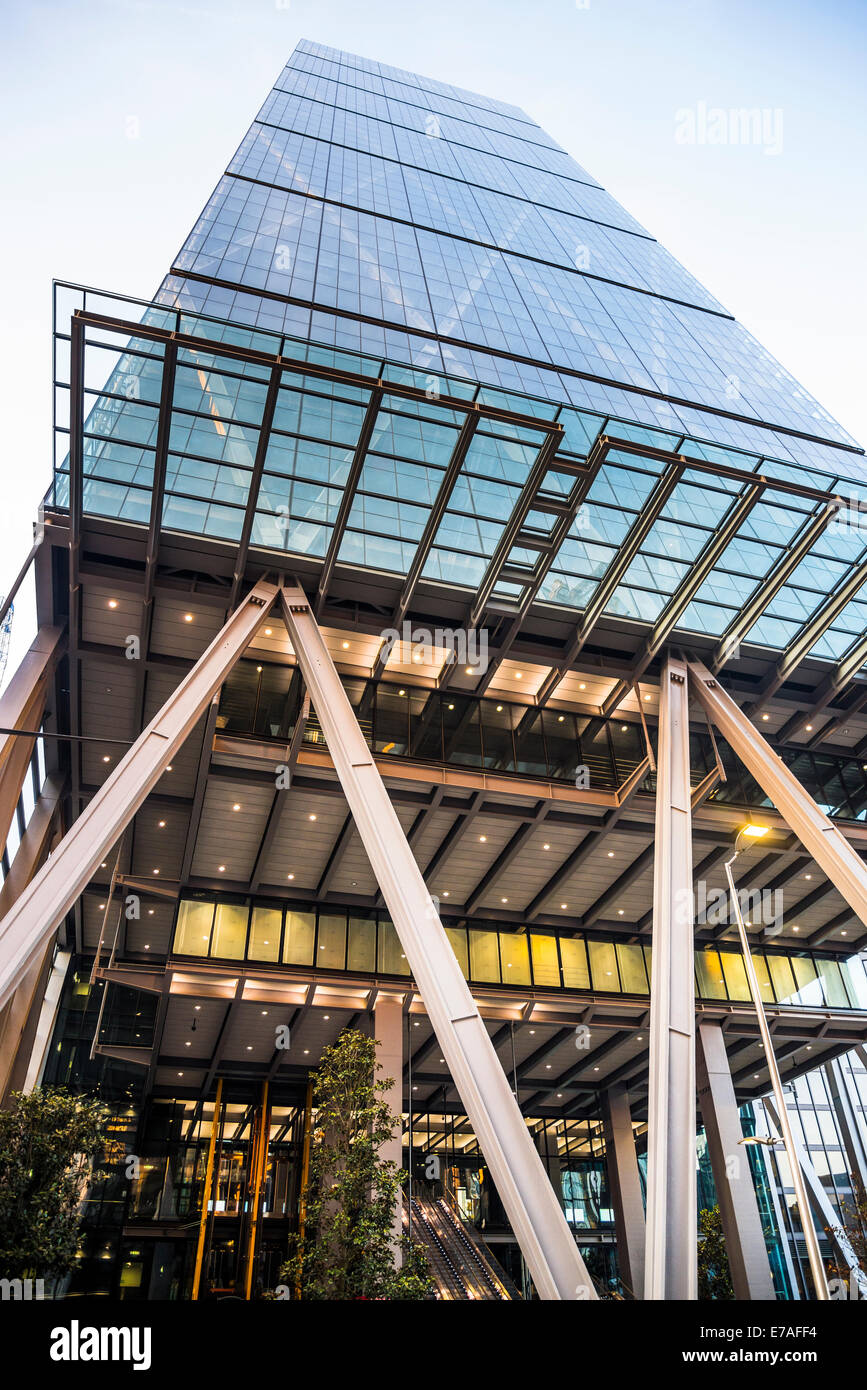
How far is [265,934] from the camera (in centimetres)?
2675

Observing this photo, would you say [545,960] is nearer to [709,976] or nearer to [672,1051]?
[709,976]

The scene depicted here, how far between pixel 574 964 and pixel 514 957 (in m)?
2.32

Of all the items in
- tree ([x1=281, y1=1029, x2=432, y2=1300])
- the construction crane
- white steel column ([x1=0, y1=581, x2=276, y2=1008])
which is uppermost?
the construction crane

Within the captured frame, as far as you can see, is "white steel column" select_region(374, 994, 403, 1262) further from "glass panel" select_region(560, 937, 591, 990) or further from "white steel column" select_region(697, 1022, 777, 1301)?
"white steel column" select_region(697, 1022, 777, 1301)

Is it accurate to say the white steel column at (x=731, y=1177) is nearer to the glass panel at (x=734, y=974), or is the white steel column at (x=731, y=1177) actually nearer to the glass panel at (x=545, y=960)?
the glass panel at (x=734, y=974)

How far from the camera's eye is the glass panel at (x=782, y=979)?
3086cm

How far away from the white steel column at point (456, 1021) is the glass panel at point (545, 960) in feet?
50.7

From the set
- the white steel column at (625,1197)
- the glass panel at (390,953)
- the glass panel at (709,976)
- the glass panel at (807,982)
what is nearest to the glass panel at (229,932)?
the glass panel at (390,953)

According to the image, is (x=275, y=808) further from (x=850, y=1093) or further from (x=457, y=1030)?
(x=850, y=1093)

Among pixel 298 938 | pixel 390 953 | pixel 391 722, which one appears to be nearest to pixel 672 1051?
pixel 391 722

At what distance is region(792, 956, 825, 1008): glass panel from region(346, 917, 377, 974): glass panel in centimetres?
1633

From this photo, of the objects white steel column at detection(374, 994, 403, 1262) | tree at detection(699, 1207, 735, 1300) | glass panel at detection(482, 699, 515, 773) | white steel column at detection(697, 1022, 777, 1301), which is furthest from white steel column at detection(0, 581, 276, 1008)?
tree at detection(699, 1207, 735, 1300)

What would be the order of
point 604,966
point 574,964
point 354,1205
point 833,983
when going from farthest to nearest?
point 833,983 → point 604,966 → point 574,964 → point 354,1205

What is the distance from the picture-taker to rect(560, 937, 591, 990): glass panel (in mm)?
29172
